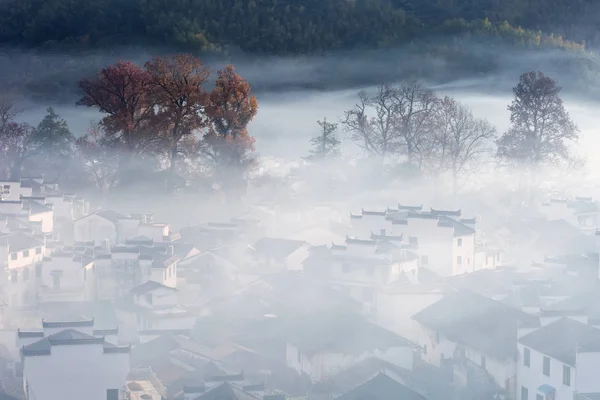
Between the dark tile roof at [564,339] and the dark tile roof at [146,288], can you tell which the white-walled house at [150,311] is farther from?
the dark tile roof at [564,339]

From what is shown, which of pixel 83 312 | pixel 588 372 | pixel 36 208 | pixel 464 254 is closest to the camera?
pixel 588 372

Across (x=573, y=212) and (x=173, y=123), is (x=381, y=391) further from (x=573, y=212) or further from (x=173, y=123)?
(x=573, y=212)

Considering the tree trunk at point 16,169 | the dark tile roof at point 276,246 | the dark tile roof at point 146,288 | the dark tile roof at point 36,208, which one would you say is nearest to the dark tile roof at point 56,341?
the dark tile roof at point 146,288

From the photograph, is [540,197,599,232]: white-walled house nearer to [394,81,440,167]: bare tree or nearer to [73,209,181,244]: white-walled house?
[394,81,440,167]: bare tree

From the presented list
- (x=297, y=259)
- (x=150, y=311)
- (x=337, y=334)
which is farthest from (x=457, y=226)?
(x=150, y=311)

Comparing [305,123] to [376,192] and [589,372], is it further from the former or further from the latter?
[589,372]
